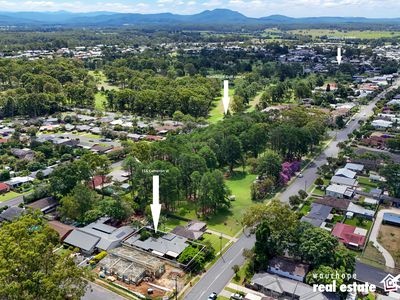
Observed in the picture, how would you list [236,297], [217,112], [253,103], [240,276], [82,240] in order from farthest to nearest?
1. [253,103]
2. [217,112]
3. [82,240]
4. [240,276]
5. [236,297]

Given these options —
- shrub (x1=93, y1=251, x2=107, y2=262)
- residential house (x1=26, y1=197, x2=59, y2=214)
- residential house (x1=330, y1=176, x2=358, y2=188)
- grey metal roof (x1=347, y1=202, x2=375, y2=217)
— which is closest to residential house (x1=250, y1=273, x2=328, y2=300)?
shrub (x1=93, y1=251, x2=107, y2=262)

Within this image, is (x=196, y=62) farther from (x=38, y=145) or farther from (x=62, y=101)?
(x=38, y=145)

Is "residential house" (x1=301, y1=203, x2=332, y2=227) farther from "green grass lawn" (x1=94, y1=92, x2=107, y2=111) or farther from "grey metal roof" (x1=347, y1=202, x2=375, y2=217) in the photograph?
"green grass lawn" (x1=94, y1=92, x2=107, y2=111)

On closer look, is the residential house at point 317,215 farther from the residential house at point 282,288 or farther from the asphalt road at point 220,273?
the residential house at point 282,288

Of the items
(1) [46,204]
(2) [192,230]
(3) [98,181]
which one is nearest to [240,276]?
(2) [192,230]

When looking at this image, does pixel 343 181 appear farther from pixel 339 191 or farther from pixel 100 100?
pixel 100 100

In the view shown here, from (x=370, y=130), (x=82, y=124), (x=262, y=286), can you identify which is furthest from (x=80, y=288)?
(x=370, y=130)
